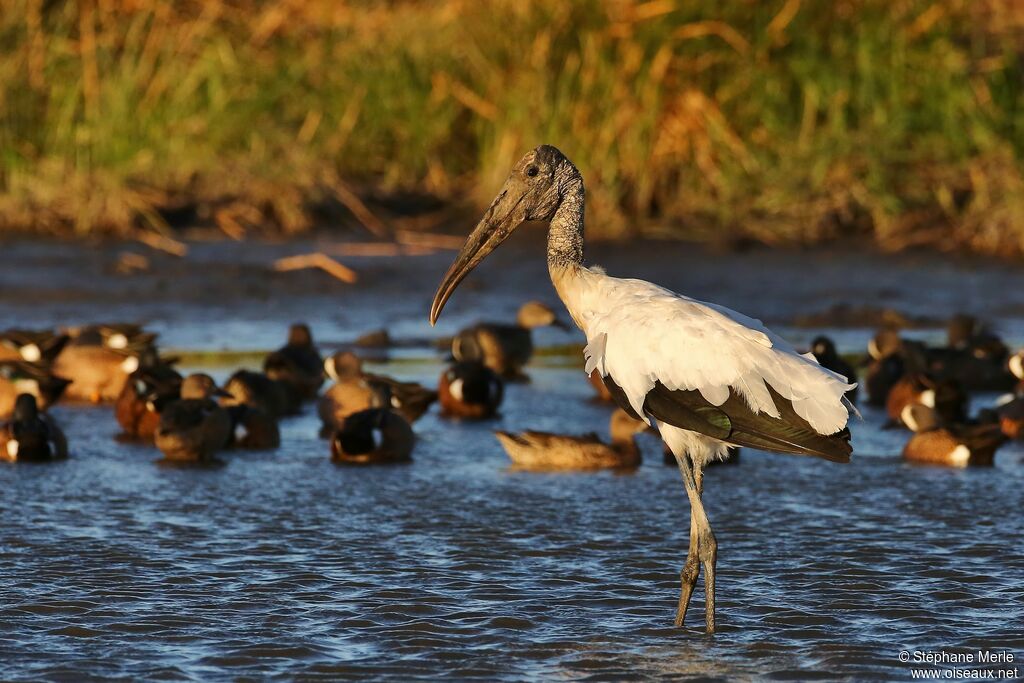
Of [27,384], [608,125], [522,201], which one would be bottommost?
[27,384]

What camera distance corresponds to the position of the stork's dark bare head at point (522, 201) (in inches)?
258

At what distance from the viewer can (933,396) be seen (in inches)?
379

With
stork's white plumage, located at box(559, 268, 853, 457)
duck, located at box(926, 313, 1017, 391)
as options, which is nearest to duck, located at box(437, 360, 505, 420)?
duck, located at box(926, 313, 1017, 391)

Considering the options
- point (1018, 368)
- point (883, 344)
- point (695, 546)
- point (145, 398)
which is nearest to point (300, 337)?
point (145, 398)

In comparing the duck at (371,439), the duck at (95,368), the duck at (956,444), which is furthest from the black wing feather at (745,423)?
the duck at (95,368)

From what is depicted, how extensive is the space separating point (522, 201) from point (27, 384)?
4292mm

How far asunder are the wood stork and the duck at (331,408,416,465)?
2.37 metres

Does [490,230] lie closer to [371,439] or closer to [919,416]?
[371,439]

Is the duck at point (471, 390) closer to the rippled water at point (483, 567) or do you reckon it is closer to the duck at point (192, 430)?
the rippled water at point (483, 567)

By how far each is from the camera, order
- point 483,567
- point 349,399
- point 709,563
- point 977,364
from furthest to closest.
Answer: point 977,364, point 349,399, point 483,567, point 709,563

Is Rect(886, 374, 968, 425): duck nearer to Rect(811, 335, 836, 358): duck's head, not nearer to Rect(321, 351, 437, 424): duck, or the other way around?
Rect(811, 335, 836, 358): duck's head

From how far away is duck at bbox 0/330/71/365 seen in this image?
34.8ft

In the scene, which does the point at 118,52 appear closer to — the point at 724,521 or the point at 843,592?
the point at 724,521

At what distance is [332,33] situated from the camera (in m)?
17.6
